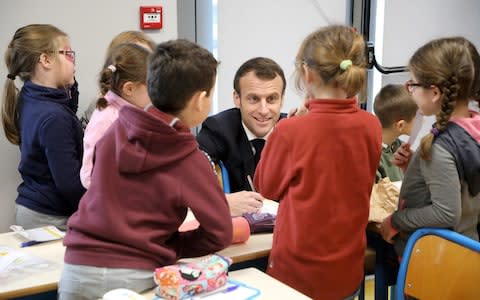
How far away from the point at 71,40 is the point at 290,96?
160cm

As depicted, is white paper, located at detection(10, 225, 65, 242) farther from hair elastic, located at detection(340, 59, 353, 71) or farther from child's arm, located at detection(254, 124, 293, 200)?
hair elastic, located at detection(340, 59, 353, 71)

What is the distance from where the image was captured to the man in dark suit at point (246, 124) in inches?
96.6

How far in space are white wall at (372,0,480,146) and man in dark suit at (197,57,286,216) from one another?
6.79ft

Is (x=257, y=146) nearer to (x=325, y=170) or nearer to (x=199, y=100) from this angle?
(x=325, y=170)

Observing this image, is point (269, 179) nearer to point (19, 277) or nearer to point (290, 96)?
point (19, 277)

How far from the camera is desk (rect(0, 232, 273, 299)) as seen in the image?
5.17ft

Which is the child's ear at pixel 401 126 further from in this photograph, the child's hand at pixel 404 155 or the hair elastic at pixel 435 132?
the hair elastic at pixel 435 132

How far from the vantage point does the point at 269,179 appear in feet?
5.76

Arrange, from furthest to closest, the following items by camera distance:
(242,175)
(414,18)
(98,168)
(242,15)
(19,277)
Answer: (414,18) < (242,15) < (242,175) < (19,277) < (98,168)

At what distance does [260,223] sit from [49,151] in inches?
37.9

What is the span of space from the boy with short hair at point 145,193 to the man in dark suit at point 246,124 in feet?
3.36

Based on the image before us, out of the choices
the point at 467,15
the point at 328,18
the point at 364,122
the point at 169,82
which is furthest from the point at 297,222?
the point at 467,15

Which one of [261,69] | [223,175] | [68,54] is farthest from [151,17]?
[223,175]

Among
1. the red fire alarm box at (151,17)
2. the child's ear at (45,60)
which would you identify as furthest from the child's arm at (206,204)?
the red fire alarm box at (151,17)
